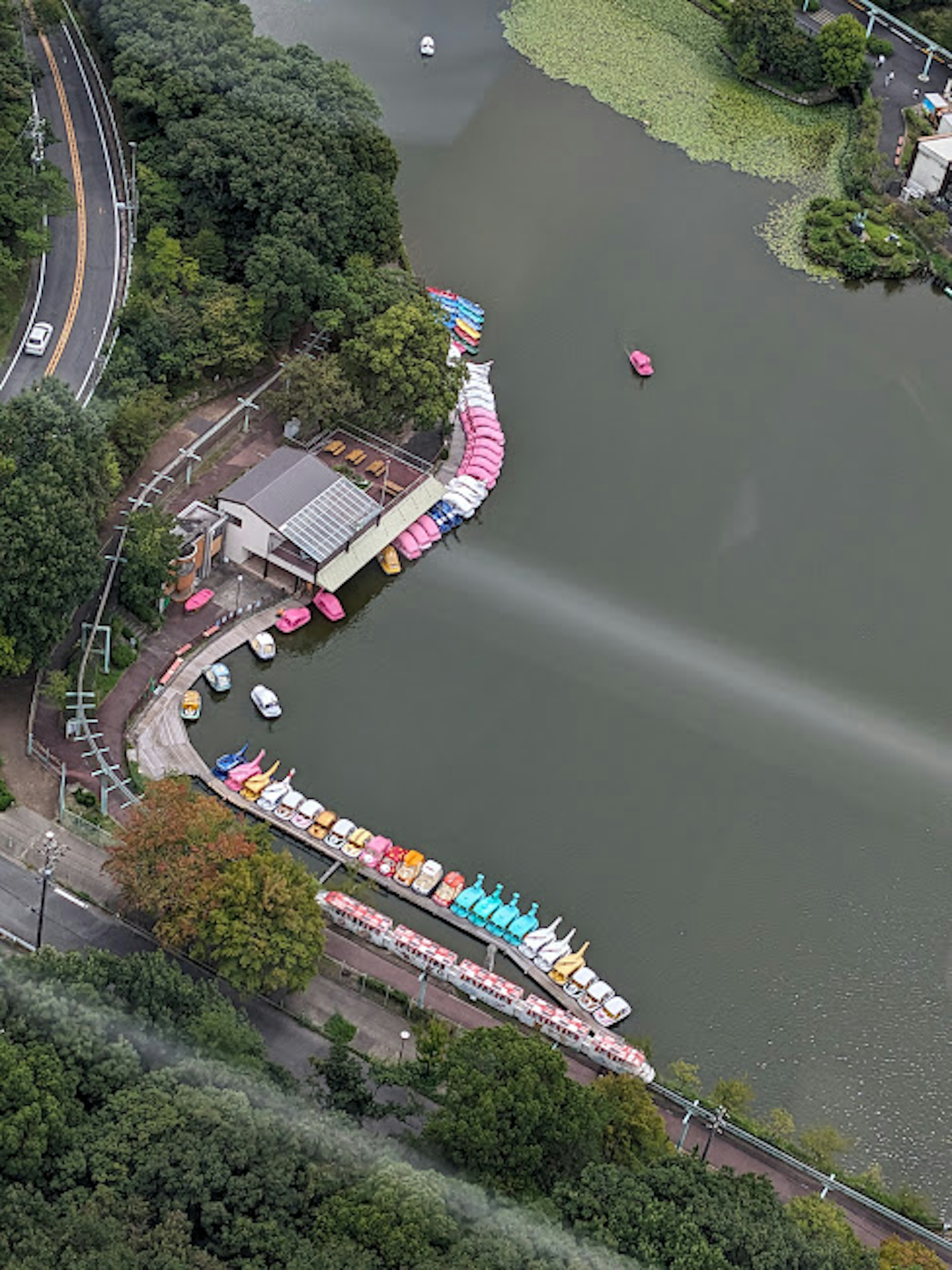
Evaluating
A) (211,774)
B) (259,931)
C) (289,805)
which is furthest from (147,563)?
(259,931)

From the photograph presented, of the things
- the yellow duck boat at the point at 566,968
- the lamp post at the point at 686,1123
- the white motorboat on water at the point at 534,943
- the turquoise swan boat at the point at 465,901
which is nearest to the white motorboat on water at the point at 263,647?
the turquoise swan boat at the point at 465,901

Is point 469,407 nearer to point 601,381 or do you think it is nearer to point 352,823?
point 601,381

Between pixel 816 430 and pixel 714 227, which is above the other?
pixel 714 227

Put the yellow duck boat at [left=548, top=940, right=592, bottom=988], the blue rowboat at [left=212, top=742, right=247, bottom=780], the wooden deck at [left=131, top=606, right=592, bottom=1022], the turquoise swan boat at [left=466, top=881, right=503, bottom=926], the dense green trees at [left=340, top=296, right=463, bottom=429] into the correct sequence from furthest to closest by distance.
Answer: the dense green trees at [left=340, top=296, right=463, bottom=429]
the blue rowboat at [left=212, top=742, right=247, bottom=780]
the turquoise swan boat at [left=466, top=881, right=503, bottom=926]
the wooden deck at [left=131, top=606, right=592, bottom=1022]
the yellow duck boat at [left=548, top=940, right=592, bottom=988]

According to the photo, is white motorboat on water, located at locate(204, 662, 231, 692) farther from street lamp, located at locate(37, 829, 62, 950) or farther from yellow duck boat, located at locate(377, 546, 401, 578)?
street lamp, located at locate(37, 829, 62, 950)

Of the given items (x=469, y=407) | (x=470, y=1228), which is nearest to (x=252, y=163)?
(x=469, y=407)

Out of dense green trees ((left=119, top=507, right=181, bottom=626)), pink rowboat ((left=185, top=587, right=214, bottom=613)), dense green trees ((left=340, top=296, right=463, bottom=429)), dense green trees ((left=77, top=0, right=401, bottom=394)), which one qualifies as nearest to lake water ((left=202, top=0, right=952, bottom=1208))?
pink rowboat ((left=185, top=587, right=214, bottom=613))

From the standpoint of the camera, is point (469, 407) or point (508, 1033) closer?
point (508, 1033)
